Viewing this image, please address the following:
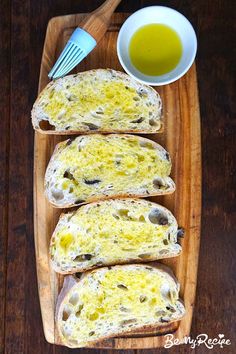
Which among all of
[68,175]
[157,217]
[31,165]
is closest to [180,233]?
[157,217]

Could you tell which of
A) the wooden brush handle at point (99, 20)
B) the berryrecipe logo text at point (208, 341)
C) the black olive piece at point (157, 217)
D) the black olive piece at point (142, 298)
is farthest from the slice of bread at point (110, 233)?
the wooden brush handle at point (99, 20)

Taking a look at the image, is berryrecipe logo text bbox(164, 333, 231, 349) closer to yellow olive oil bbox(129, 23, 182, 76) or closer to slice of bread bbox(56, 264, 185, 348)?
slice of bread bbox(56, 264, 185, 348)

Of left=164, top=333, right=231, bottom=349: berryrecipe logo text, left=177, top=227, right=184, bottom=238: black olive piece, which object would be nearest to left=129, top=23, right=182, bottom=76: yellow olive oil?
left=177, top=227, right=184, bottom=238: black olive piece

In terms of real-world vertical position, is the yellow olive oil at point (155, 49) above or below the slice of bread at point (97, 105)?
above

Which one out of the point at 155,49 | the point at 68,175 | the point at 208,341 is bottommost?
the point at 208,341

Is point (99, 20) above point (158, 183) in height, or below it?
above

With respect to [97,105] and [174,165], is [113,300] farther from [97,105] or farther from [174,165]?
[97,105]

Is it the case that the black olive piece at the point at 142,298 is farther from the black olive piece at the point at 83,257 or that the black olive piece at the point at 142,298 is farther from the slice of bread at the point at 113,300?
the black olive piece at the point at 83,257
